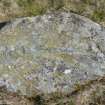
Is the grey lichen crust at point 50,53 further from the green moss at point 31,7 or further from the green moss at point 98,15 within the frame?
the green moss at point 31,7

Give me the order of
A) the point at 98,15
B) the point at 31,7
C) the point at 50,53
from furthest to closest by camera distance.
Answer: the point at 31,7 < the point at 98,15 < the point at 50,53

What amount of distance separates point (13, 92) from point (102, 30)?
8.54ft

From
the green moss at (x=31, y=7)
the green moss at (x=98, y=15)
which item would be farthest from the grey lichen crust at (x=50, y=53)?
the green moss at (x=31, y=7)

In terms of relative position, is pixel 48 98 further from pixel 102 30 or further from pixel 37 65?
pixel 102 30

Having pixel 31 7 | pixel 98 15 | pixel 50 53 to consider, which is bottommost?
pixel 50 53

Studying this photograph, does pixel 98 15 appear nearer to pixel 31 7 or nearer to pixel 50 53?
pixel 31 7

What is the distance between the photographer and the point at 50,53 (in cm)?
770

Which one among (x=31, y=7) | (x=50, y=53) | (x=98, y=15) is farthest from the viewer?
(x=31, y=7)

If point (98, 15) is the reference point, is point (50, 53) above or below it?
below

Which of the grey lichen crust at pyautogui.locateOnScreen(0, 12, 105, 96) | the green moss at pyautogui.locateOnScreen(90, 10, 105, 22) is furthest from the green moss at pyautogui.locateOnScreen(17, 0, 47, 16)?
the green moss at pyautogui.locateOnScreen(90, 10, 105, 22)

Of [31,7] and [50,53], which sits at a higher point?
[31,7]

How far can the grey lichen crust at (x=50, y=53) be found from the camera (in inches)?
286

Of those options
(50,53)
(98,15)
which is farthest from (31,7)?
(50,53)

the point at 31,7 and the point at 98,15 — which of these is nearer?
the point at 98,15
